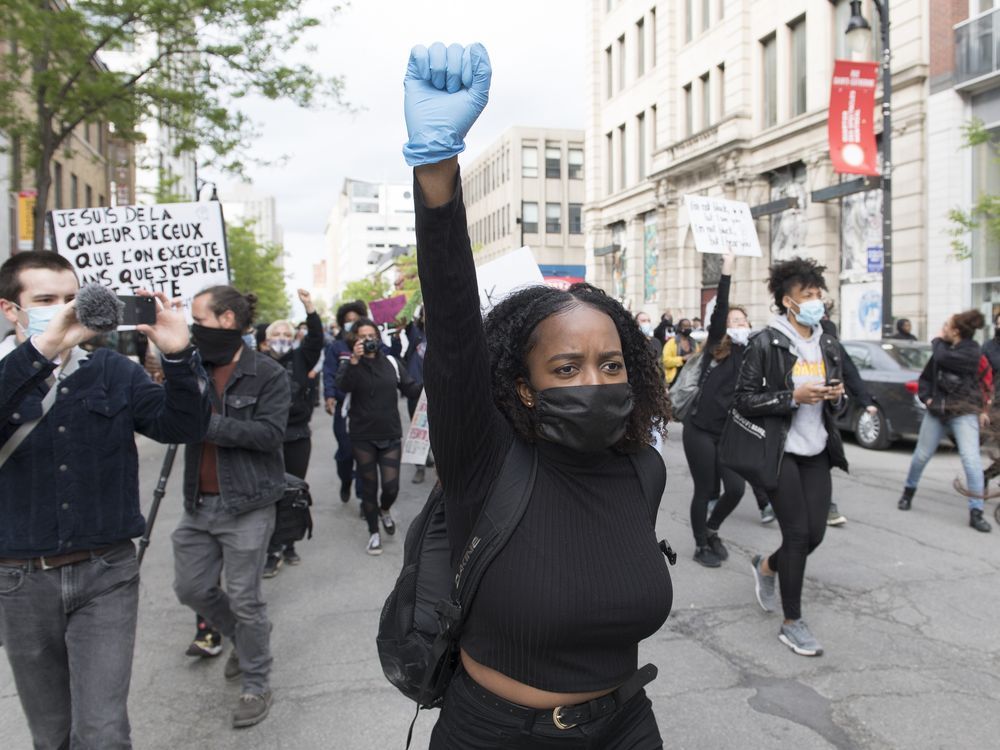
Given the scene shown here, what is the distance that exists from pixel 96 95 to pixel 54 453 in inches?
527

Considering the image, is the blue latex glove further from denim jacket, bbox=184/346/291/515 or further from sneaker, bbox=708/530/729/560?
sneaker, bbox=708/530/729/560

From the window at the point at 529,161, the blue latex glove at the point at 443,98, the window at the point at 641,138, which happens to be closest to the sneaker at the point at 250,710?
the blue latex glove at the point at 443,98

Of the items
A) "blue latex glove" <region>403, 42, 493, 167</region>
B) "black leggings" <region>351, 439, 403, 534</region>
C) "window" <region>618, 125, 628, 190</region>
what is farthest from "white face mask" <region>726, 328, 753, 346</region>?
"window" <region>618, 125, 628, 190</region>

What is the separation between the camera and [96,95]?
13750 mm

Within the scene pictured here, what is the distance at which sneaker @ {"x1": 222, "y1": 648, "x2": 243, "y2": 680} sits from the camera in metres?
4.20

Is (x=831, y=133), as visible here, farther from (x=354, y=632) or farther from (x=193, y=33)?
(x=354, y=632)

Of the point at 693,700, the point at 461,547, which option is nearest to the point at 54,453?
the point at 461,547

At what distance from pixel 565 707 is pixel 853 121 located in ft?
64.5

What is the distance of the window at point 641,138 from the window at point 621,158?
1580mm

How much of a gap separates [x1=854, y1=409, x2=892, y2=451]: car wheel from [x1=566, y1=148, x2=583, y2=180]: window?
54.3 metres

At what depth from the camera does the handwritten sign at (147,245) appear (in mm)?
5133

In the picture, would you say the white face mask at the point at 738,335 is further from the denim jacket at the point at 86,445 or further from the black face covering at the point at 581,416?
the black face covering at the point at 581,416

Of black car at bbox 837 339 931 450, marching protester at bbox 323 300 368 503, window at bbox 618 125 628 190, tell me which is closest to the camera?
marching protester at bbox 323 300 368 503

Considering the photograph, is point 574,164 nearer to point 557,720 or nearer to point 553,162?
point 553,162
